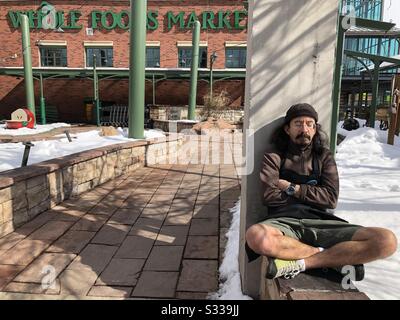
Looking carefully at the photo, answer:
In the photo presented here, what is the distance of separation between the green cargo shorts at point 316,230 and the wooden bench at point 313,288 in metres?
0.19

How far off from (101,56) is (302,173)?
76.7 feet

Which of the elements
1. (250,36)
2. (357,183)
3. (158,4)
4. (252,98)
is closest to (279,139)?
(252,98)

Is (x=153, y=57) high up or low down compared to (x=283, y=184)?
up

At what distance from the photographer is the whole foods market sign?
22438mm

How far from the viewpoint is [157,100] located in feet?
74.9

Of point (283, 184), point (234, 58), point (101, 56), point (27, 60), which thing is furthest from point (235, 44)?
point (283, 184)

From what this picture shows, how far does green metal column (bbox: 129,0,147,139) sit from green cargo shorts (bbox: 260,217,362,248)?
6.45m

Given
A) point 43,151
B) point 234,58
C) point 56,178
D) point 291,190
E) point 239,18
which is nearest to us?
point 291,190

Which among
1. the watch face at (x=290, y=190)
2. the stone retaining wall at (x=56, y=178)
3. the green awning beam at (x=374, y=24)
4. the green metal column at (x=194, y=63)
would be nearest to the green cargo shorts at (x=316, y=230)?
the watch face at (x=290, y=190)

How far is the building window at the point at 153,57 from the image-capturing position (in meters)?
23.2

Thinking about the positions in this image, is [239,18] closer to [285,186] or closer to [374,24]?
[374,24]

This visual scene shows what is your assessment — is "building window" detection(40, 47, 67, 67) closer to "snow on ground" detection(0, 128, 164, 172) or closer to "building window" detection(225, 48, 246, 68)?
"building window" detection(225, 48, 246, 68)

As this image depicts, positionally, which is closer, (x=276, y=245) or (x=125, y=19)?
(x=276, y=245)

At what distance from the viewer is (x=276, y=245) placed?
1.99 metres
